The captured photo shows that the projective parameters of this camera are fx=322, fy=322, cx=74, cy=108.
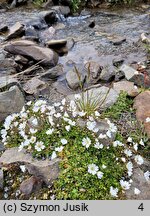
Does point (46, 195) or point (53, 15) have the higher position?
point (53, 15)

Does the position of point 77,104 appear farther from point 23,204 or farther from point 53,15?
point 53,15

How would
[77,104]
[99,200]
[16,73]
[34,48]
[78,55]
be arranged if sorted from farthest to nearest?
1. [78,55]
2. [34,48]
3. [16,73]
4. [77,104]
5. [99,200]

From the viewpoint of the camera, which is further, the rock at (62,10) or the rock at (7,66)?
the rock at (62,10)

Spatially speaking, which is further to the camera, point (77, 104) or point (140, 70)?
point (140, 70)

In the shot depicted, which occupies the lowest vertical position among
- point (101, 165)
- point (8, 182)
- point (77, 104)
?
point (8, 182)

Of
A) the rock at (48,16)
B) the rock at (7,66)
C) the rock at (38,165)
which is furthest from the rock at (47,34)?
the rock at (38,165)

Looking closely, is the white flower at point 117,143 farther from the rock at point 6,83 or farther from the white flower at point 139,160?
the rock at point 6,83

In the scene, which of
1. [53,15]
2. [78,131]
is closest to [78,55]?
[53,15]
